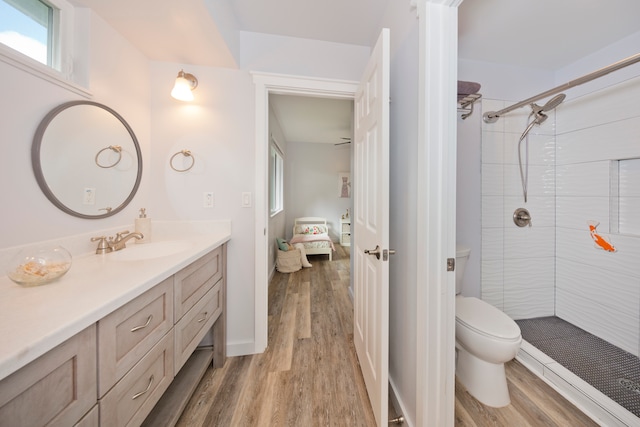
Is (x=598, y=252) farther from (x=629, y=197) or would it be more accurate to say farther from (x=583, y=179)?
(x=583, y=179)

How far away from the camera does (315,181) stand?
5.00 metres

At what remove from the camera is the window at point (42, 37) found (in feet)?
2.76

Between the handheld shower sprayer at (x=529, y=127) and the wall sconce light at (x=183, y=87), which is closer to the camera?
the wall sconce light at (x=183, y=87)

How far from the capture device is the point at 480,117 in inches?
69.0

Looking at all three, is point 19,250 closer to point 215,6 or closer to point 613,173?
point 215,6

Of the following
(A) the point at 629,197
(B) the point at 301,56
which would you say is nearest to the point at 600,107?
(A) the point at 629,197

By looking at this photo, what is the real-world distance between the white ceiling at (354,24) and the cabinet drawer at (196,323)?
60.6 inches

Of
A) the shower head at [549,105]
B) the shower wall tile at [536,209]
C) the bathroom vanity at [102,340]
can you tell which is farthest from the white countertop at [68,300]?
the shower head at [549,105]

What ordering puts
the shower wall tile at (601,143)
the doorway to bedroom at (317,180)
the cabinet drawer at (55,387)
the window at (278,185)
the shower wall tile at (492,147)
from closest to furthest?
the cabinet drawer at (55,387) → the shower wall tile at (601,143) → the shower wall tile at (492,147) → the window at (278,185) → the doorway to bedroom at (317,180)

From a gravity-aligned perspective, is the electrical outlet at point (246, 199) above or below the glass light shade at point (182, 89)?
below

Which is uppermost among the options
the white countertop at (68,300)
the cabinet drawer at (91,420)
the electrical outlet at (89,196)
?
the electrical outlet at (89,196)

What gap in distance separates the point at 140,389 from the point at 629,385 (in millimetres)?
2574

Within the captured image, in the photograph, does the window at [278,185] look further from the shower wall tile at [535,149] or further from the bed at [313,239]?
the shower wall tile at [535,149]

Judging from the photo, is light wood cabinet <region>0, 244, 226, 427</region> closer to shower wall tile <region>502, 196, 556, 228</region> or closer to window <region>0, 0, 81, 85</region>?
window <region>0, 0, 81, 85</region>
